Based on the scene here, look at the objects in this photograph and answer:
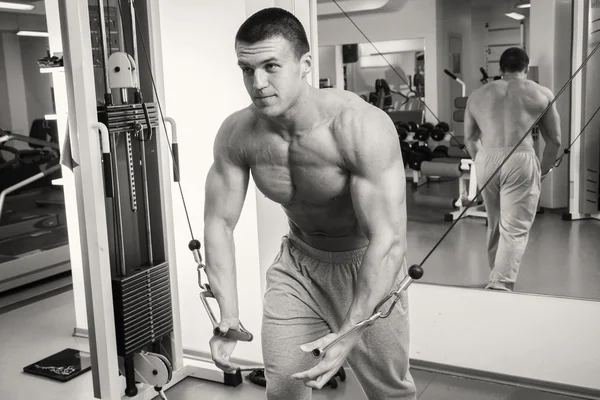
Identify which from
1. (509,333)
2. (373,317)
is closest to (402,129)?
(509,333)

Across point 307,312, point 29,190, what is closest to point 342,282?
point 307,312

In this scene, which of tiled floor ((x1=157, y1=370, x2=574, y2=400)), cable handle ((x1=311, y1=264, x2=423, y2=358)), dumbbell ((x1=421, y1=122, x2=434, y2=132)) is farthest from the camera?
dumbbell ((x1=421, y1=122, x2=434, y2=132))

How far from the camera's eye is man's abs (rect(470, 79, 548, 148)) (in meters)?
2.72

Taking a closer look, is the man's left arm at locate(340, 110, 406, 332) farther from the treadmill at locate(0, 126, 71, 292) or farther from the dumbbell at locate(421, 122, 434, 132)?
the treadmill at locate(0, 126, 71, 292)

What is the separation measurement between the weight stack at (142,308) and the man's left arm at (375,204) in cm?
142

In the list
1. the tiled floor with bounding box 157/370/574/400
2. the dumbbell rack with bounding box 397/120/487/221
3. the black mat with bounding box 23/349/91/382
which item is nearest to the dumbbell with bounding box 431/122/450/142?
the dumbbell rack with bounding box 397/120/487/221

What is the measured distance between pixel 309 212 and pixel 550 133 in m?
1.42

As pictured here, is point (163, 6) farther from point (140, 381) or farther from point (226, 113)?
point (140, 381)

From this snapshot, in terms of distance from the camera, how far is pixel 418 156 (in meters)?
3.07

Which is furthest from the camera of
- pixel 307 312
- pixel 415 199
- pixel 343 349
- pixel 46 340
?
pixel 46 340

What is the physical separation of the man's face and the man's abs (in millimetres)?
1497

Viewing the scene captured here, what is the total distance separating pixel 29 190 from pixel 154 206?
2887 millimetres

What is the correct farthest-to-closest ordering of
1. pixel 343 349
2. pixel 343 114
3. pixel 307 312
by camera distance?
pixel 307 312 → pixel 343 114 → pixel 343 349

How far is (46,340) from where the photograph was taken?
12.1 ft
